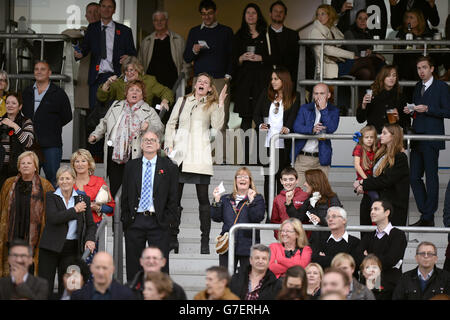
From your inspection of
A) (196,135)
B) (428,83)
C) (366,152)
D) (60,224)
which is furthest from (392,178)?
(60,224)

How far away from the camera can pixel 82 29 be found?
14.8 metres

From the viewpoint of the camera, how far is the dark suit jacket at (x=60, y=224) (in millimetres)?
9672

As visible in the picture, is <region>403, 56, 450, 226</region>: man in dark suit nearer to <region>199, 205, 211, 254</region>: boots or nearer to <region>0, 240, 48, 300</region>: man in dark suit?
<region>199, 205, 211, 254</region>: boots

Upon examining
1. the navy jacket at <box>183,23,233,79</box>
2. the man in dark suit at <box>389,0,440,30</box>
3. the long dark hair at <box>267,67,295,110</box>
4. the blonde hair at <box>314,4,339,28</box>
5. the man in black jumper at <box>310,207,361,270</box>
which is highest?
the man in dark suit at <box>389,0,440,30</box>

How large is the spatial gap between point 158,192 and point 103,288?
6.81 ft

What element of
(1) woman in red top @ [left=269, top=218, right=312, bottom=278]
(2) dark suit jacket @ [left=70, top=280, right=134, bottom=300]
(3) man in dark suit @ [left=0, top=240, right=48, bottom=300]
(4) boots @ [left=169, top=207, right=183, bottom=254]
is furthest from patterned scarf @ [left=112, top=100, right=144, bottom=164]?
(2) dark suit jacket @ [left=70, top=280, right=134, bottom=300]

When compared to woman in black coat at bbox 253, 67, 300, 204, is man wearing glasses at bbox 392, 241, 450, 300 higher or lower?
lower

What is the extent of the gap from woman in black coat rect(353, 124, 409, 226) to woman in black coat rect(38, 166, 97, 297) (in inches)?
105

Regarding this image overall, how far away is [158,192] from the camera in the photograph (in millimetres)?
9898

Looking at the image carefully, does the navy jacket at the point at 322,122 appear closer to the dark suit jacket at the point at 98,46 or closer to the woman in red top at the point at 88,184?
the woman in red top at the point at 88,184

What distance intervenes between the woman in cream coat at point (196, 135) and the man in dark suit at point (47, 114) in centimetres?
137

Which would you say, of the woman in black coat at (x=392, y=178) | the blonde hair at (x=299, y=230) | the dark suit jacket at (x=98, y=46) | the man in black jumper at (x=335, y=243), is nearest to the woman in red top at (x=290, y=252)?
the blonde hair at (x=299, y=230)

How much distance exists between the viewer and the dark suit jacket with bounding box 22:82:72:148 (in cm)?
1177

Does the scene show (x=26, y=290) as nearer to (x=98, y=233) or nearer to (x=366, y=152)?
(x=98, y=233)
